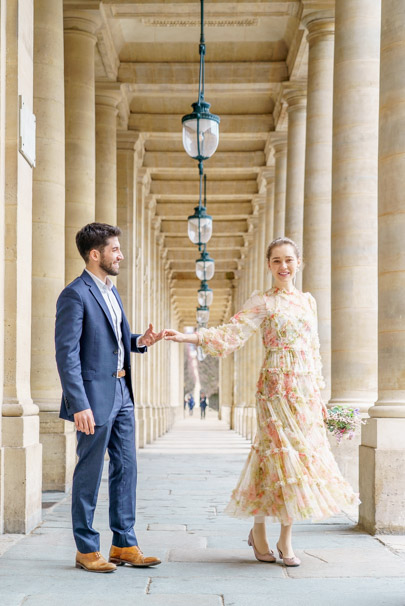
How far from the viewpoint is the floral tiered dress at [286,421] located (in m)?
6.42

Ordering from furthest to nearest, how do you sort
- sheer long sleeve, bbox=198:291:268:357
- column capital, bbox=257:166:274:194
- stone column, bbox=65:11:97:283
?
column capital, bbox=257:166:274:194
stone column, bbox=65:11:97:283
sheer long sleeve, bbox=198:291:268:357

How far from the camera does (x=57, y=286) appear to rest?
39.3 ft

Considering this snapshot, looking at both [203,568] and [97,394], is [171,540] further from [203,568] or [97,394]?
[97,394]

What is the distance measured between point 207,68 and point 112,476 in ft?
48.2

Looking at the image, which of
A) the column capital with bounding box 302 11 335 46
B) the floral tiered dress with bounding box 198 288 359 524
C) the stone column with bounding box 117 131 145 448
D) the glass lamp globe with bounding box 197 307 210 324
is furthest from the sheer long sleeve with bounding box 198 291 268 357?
the glass lamp globe with bounding box 197 307 210 324

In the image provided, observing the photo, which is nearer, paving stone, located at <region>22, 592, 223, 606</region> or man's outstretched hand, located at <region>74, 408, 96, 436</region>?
paving stone, located at <region>22, 592, 223, 606</region>

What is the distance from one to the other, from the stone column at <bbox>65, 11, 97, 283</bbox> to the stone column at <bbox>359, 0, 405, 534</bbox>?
725cm

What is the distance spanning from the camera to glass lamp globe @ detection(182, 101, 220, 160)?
10.5 meters

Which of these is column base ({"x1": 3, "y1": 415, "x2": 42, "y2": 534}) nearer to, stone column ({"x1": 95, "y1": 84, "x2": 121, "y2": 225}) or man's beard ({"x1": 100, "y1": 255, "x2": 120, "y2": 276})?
man's beard ({"x1": 100, "y1": 255, "x2": 120, "y2": 276})

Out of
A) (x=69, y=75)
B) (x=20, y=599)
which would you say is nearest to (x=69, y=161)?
(x=69, y=75)

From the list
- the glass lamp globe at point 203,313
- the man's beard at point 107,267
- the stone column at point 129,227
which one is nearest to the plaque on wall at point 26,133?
the man's beard at point 107,267

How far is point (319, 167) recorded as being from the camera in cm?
1527

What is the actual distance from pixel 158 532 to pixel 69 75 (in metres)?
9.14

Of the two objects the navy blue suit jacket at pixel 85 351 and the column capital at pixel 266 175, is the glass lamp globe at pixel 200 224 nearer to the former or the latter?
the column capital at pixel 266 175
